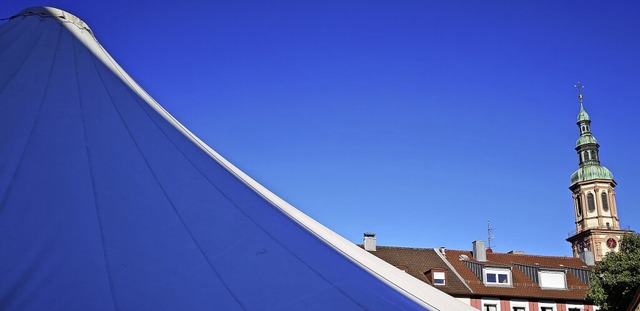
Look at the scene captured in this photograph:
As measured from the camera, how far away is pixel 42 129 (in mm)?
3650

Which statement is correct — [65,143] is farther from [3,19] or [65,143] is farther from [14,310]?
[3,19]

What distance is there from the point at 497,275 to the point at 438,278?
2284 mm

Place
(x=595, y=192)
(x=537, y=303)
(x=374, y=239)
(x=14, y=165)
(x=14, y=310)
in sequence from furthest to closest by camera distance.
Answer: (x=595, y=192) → (x=374, y=239) → (x=537, y=303) → (x=14, y=165) → (x=14, y=310)

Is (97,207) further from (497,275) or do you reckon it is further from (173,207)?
(497,275)

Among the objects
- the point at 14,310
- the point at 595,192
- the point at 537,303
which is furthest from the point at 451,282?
the point at 595,192

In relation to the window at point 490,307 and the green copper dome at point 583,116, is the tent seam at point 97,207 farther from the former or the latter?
the green copper dome at point 583,116

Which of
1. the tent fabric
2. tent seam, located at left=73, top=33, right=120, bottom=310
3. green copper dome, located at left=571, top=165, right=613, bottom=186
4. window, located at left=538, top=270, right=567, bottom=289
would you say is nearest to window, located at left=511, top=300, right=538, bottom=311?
window, located at left=538, top=270, right=567, bottom=289

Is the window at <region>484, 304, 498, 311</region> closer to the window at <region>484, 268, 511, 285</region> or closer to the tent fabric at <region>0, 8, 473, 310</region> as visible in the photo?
the window at <region>484, 268, 511, 285</region>

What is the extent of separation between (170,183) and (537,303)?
20.6m

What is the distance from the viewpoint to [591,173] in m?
46.7

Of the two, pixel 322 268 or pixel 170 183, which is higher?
pixel 170 183

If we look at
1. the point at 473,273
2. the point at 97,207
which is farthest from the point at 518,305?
the point at 97,207

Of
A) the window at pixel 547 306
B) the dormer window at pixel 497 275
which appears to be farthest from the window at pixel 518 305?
the dormer window at pixel 497 275

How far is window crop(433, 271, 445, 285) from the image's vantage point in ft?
71.4
